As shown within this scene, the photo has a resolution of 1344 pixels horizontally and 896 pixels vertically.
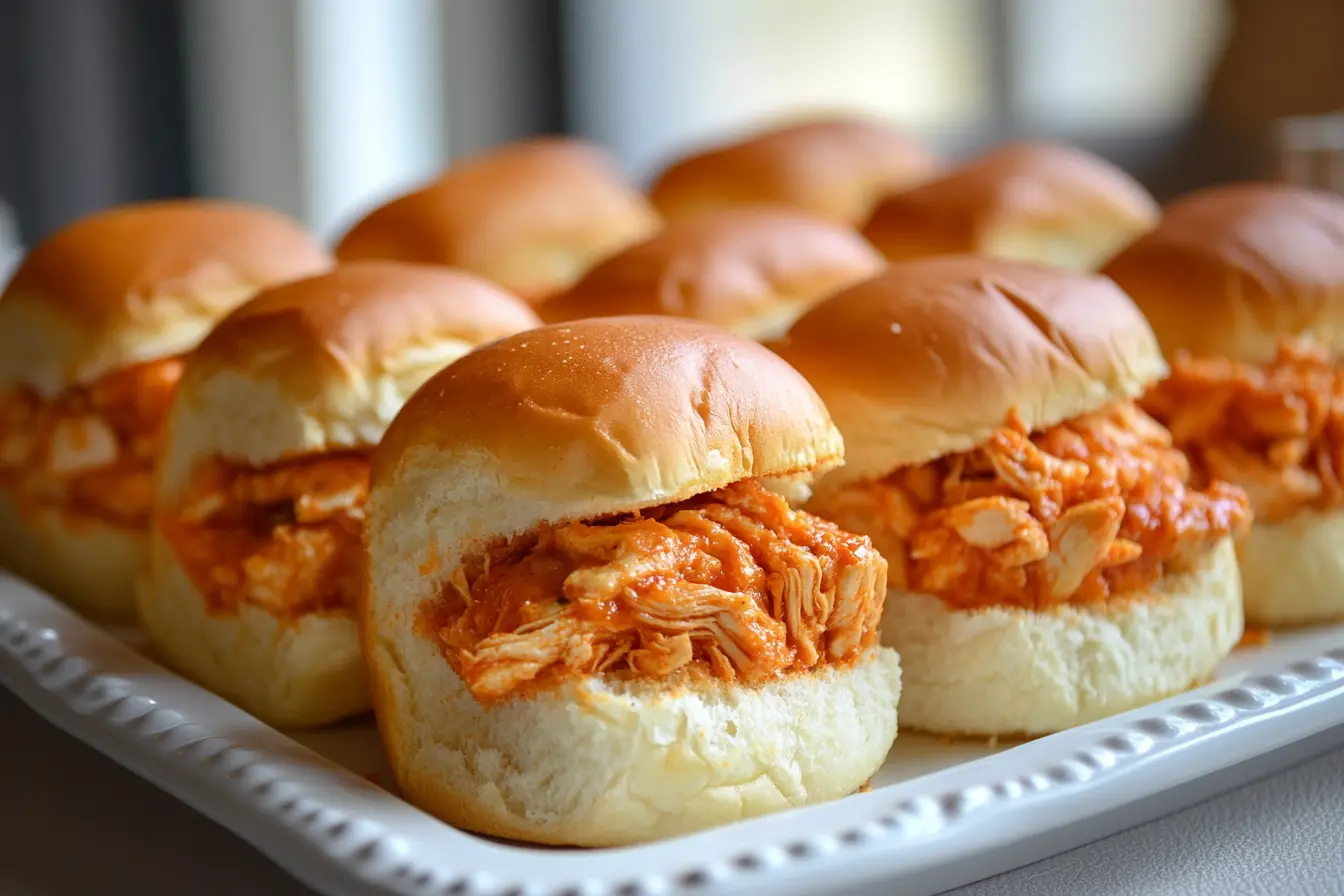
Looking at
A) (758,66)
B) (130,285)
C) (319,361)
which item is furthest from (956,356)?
(758,66)

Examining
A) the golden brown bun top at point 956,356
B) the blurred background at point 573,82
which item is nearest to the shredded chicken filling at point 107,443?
the golden brown bun top at point 956,356

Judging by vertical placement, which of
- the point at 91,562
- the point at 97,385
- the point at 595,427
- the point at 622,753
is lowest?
the point at 91,562

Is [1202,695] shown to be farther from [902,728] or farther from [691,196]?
[691,196]

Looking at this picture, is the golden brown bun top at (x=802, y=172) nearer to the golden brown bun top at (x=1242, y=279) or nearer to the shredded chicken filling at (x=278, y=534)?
the golden brown bun top at (x=1242, y=279)

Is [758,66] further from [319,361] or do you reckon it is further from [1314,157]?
[319,361]

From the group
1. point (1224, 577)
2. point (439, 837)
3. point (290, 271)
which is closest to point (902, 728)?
point (1224, 577)
